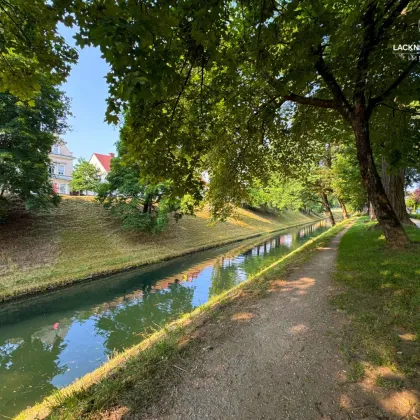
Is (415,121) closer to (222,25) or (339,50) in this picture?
(339,50)

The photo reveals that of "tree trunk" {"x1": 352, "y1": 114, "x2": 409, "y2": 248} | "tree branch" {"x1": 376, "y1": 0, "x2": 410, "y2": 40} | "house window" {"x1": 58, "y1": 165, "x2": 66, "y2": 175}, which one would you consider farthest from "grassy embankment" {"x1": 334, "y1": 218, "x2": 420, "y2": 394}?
"house window" {"x1": 58, "y1": 165, "x2": 66, "y2": 175}

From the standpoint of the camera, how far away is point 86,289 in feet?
34.1

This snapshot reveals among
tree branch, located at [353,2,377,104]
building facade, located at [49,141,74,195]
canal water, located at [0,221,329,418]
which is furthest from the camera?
building facade, located at [49,141,74,195]

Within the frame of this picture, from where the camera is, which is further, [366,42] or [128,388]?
[366,42]

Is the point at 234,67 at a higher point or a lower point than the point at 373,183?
higher

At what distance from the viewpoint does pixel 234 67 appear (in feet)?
14.2

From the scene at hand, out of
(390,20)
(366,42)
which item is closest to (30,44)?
(366,42)

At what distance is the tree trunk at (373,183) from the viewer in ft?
22.1

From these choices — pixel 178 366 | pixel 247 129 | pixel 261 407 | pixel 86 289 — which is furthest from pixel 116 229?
pixel 261 407

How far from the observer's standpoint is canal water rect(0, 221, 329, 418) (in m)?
5.39

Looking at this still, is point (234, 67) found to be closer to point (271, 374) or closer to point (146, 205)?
point (271, 374)

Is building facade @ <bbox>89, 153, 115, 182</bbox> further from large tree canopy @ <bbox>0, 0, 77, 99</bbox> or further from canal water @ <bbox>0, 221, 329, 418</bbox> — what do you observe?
large tree canopy @ <bbox>0, 0, 77, 99</bbox>

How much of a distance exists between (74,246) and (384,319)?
14.6 meters

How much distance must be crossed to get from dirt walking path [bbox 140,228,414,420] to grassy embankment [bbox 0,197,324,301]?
8.66m
